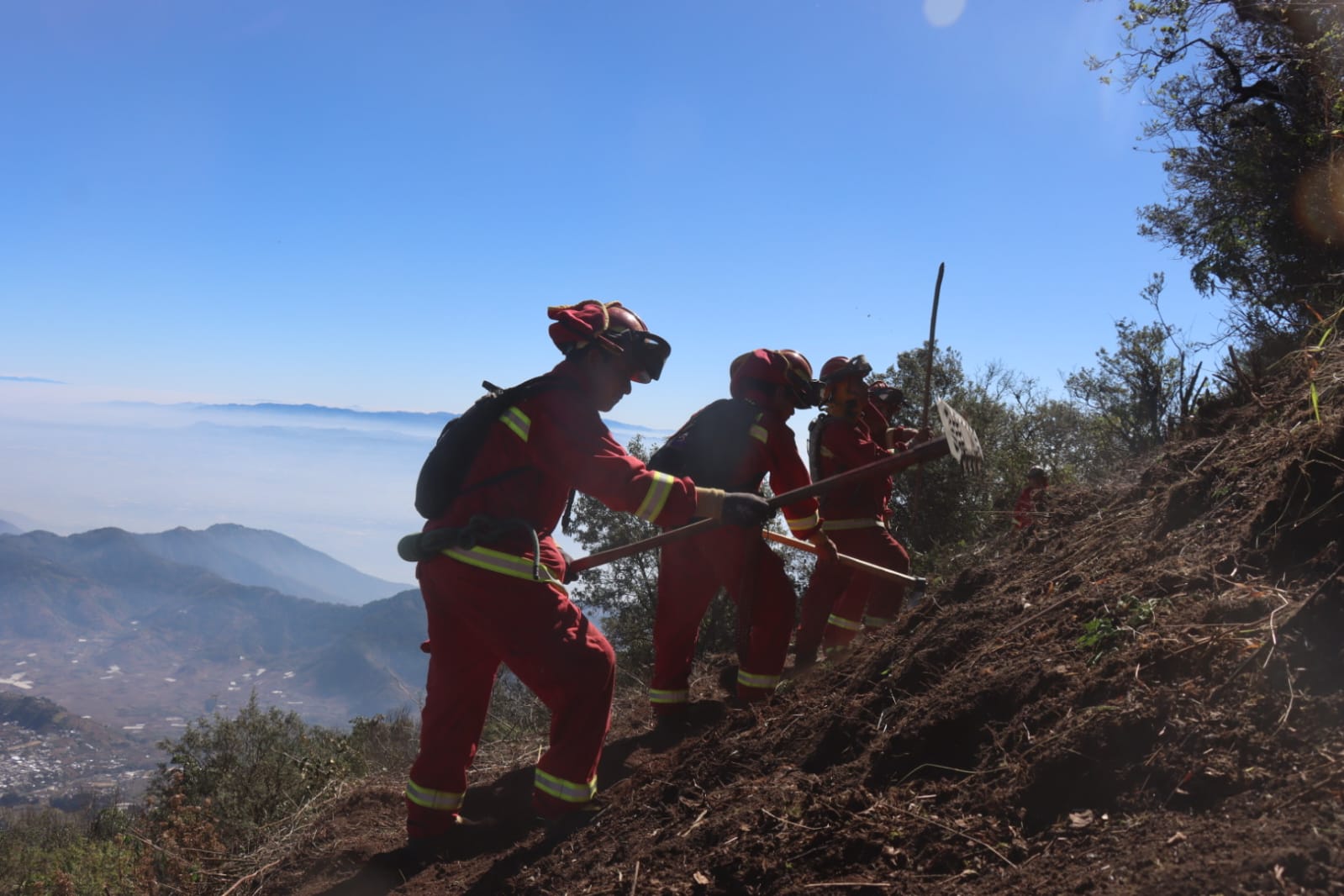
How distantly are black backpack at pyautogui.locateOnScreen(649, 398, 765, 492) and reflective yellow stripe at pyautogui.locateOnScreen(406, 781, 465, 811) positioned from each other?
7.89 feet

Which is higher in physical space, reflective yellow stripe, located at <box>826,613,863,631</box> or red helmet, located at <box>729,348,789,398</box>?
red helmet, located at <box>729,348,789,398</box>

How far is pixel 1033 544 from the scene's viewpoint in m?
5.36

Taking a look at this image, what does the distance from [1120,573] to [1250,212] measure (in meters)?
8.81

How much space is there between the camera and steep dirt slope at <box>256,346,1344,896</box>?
7.48 feet

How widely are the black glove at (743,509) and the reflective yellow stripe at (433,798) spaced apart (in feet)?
6.16

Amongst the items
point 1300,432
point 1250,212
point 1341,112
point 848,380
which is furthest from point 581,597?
point 1300,432

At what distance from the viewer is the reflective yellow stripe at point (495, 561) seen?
4.06 m

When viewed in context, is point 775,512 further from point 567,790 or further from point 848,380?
point 848,380

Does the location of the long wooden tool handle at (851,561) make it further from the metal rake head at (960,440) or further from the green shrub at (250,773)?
the green shrub at (250,773)

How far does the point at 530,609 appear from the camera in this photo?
4.05 meters

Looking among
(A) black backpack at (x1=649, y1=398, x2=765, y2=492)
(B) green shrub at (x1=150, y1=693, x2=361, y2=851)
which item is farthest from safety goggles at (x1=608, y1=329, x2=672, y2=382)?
(B) green shrub at (x1=150, y1=693, x2=361, y2=851)

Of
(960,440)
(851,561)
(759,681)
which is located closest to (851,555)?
(851,561)

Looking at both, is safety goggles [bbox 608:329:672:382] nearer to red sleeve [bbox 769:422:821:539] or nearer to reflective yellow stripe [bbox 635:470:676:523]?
reflective yellow stripe [bbox 635:470:676:523]

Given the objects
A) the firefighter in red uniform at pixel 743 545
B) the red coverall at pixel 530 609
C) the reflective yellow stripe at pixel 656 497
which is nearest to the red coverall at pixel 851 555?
the firefighter in red uniform at pixel 743 545
